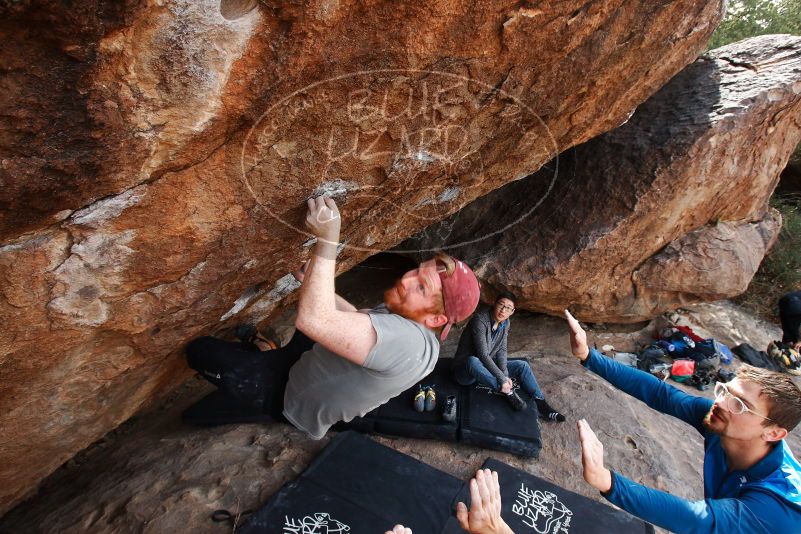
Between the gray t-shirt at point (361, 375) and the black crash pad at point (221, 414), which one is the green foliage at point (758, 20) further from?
the black crash pad at point (221, 414)

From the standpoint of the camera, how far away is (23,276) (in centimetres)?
169

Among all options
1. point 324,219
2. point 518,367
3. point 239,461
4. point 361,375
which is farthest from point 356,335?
point 518,367

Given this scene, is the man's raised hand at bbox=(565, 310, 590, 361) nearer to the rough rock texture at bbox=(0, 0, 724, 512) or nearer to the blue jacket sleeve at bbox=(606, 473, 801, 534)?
the blue jacket sleeve at bbox=(606, 473, 801, 534)

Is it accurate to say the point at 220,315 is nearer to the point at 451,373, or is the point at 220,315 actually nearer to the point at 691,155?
the point at 451,373

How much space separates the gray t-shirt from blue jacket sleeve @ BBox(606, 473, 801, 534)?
1.02 meters

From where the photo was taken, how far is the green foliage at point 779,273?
6.95 metres

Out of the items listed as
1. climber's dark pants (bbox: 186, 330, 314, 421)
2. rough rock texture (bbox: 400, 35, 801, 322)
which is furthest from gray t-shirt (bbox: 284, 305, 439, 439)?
rough rock texture (bbox: 400, 35, 801, 322)

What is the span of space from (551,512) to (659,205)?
3046 millimetres

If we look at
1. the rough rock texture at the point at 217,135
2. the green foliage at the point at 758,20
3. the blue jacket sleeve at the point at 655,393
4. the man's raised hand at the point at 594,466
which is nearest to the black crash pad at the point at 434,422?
the rough rock texture at the point at 217,135

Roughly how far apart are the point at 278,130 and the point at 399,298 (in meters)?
0.84

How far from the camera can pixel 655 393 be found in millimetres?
2650

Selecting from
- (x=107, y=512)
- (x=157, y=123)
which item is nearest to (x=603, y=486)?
(x=157, y=123)

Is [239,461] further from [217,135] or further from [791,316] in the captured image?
[791,316]

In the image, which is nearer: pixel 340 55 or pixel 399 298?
pixel 340 55
